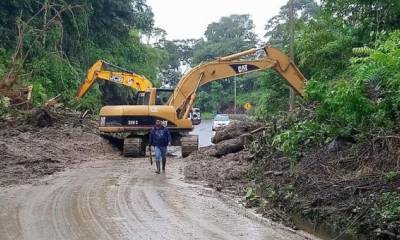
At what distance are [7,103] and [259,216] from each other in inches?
688

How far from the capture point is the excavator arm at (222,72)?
70.2ft

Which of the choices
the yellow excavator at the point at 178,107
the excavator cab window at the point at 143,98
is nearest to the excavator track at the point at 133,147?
the yellow excavator at the point at 178,107

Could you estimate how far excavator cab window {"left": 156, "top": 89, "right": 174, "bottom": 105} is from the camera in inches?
878

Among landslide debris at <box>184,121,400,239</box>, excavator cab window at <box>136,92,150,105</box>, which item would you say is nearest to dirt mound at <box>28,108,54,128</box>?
excavator cab window at <box>136,92,150,105</box>

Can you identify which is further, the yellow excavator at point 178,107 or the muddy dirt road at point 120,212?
the yellow excavator at point 178,107

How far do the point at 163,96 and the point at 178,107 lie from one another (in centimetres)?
145

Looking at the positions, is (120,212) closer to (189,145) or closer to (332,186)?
(332,186)

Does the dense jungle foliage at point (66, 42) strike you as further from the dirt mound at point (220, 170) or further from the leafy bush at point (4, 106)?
the dirt mound at point (220, 170)

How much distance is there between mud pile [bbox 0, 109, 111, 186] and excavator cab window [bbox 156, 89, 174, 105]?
2.64m

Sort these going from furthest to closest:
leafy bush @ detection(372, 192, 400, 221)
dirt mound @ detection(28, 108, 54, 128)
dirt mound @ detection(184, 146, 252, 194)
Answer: dirt mound @ detection(28, 108, 54, 128), dirt mound @ detection(184, 146, 252, 194), leafy bush @ detection(372, 192, 400, 221)

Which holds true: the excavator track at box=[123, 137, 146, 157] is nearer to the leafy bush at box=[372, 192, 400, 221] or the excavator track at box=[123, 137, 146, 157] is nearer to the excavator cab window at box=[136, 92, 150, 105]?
the excavator cab window at box=[136, 92, 150, 105]

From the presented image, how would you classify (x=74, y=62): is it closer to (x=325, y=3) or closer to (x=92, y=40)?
(x=92, y=40)

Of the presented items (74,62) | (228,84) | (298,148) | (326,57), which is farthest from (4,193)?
(228,84)

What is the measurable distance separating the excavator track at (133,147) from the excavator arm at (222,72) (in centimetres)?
201
